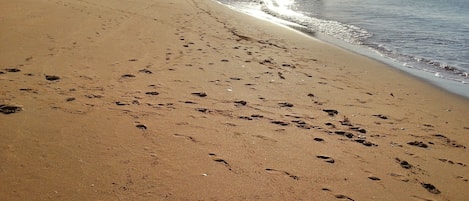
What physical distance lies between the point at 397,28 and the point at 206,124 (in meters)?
11.5

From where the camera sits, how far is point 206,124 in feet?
14.0

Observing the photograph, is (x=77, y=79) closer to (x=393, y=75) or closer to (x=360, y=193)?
(x=360, y=193)

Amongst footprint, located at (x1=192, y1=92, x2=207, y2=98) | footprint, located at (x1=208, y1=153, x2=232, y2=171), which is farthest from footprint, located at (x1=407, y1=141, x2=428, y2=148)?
footprint, located at (x1=192, y1=92, x2=207, y2=98)

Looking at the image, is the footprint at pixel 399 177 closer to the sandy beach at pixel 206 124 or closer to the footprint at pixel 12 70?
the sandy beach at pixel 206 124

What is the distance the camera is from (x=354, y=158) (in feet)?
12.8

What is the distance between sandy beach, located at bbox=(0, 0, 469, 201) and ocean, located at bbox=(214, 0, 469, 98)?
5.72 feet

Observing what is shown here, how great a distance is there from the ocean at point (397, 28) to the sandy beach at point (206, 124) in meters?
1.74

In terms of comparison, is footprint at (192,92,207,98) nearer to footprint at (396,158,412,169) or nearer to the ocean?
footprint at (396,158,412,169)

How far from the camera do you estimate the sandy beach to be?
313cm

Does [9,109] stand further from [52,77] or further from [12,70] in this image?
[12,70]

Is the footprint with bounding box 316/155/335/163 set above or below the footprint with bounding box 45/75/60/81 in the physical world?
below

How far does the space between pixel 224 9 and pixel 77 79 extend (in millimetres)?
9692

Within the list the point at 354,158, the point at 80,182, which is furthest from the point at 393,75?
the point at 80,182

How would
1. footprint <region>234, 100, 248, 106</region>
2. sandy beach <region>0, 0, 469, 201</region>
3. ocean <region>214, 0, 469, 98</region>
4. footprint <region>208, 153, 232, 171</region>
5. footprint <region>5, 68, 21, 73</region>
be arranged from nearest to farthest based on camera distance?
sandy beach <region>0, 0, 469, 201</region>
footprint <region>208, 153, 232, 171</region>
footprint <region>234, 100, 248, 106</region>
footprint <region>5, 68, 21, 73</region>
ocean <region>214, 0, 469, 98</region>
